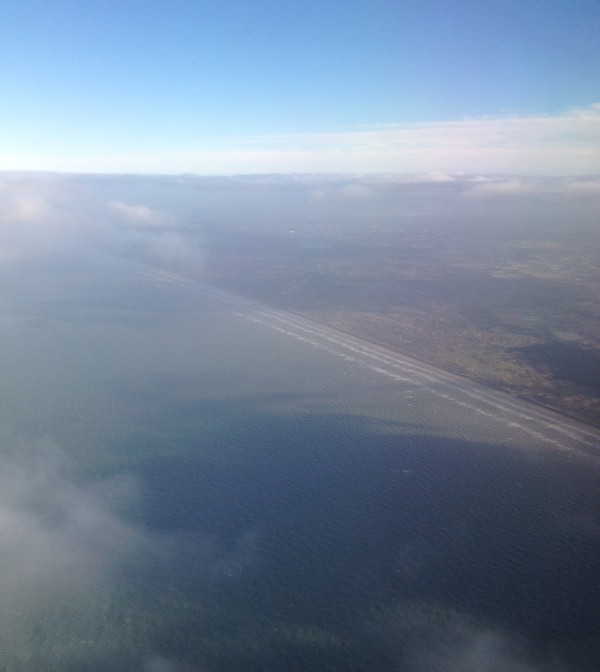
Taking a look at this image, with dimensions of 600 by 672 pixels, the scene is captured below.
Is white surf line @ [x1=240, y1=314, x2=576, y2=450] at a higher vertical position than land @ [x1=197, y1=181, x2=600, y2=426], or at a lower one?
lower

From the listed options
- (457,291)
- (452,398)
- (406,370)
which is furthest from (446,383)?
(457,291)

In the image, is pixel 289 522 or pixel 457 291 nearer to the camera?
pixel 289 522

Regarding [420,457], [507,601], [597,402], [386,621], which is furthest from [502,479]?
[597,402]

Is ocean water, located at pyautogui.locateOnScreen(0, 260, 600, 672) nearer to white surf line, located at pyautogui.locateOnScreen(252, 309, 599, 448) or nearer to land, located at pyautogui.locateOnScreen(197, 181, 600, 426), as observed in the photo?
white surf line, located at pyautogui.locateOnScreen(252, 309, 599, 448)

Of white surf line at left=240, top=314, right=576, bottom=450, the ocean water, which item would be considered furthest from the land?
the ocean water

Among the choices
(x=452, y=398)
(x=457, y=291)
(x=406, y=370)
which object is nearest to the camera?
(x=452, y=398)

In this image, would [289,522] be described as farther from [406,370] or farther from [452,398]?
[406,370]
